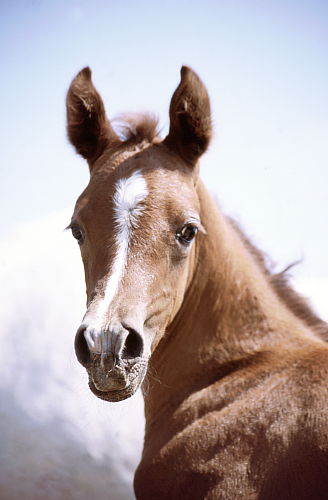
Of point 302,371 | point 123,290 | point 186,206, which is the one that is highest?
point 186,206

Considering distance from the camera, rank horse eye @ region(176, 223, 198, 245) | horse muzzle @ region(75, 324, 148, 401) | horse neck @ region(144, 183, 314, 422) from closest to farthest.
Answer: horse muzzle @ region(75, 324, 148, 401) → horse eye @ region(176, 223, 198, 245) → horse neck @ region(144, 183, 314, 422)

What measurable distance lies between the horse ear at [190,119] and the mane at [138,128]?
12 cm

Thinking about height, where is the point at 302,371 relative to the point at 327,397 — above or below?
above

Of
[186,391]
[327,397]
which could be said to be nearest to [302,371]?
[327,397]

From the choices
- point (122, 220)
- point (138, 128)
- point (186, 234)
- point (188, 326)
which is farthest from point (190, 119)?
point (188, 326)

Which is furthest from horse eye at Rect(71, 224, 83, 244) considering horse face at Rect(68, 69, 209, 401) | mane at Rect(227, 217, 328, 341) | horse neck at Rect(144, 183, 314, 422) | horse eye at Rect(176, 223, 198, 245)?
mane at Rect(227, 217, 328, 341)

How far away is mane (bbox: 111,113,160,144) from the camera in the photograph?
142 inches

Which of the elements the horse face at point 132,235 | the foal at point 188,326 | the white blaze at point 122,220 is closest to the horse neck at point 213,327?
the foal at point 188,326

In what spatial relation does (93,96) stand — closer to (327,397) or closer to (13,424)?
(327,397)

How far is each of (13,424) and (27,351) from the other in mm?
959

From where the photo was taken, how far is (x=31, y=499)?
19.2 feet

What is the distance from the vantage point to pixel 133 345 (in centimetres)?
266

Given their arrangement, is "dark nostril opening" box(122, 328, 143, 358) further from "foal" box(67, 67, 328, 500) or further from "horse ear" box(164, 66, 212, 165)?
"horse ear" box(164, 66, 212, 165)

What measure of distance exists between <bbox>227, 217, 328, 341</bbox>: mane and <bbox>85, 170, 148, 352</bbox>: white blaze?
122cm
